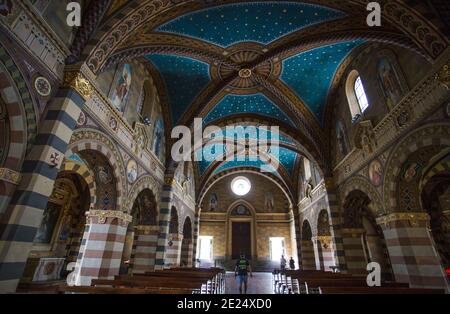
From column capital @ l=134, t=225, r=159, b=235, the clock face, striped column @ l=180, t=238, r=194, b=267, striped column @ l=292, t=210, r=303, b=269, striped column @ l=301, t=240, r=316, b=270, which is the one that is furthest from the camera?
striped column @ l=292, t=210, r=303, b=269

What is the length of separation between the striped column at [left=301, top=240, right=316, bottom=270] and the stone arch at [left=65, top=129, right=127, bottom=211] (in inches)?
657

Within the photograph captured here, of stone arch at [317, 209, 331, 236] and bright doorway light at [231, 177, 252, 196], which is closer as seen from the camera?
stone arch at [317, 209, 331, 236]

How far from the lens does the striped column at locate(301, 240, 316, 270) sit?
1908 centimetres

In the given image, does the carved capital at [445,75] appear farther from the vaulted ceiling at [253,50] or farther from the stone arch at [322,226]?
the stone arch at [322,226]

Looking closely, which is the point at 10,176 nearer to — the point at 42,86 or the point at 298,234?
the point at 42,86

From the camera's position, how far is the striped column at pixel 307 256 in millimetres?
19078

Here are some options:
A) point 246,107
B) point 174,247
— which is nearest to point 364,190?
point 246,107

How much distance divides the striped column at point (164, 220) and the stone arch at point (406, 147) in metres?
9.47

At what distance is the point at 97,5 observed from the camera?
5.96m

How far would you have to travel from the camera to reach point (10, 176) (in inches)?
169

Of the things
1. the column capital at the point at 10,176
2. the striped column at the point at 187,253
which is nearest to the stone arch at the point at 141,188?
the column capital at the point at 10,176

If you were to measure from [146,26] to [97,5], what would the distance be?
174 centimetres

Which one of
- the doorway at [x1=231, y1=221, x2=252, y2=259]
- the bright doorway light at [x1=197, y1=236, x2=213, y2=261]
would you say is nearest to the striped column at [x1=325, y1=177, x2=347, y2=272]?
the doorway at [x1=231, y1=221, x2=252, y2=259]

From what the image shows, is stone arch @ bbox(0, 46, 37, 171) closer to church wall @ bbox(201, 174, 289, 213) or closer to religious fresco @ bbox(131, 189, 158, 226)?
religious fresco @ bbox(131, 189, 158, 226)
